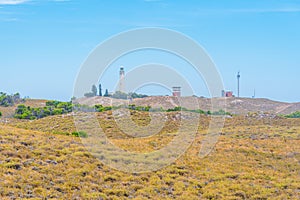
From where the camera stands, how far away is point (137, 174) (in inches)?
923

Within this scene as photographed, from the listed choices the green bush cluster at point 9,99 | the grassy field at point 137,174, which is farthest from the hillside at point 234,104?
the grassy field at point 137,174

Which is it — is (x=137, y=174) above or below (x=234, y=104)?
below

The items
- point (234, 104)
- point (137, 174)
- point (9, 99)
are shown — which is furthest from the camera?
point (234, 104)

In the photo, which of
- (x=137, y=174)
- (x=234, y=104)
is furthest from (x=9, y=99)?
(x=137, y=174)

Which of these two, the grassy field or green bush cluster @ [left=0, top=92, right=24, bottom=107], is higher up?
green bush cluster @ [left=0, top=92, right=24, bottom=107]

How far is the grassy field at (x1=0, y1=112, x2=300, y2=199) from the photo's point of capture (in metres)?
19.5

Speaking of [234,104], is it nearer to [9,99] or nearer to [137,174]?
[9,99]

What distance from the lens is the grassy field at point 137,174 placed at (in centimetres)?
1948

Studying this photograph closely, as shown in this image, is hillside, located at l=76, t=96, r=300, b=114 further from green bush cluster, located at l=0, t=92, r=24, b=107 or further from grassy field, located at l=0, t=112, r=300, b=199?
grassy field, located at l=0, t=112, r=300, b=199

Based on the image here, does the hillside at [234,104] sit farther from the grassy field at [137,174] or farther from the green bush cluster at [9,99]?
the grassy field at [137,174]

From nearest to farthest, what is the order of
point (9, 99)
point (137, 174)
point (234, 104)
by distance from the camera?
point (137, 174)
point (9, 99)
point (234, 104)

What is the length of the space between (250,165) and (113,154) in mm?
9734

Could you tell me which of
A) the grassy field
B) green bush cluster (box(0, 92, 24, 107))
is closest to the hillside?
green bush cluster (box(0, 92, 24, 107))

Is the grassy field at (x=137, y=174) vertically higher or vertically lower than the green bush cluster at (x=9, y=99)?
lower
